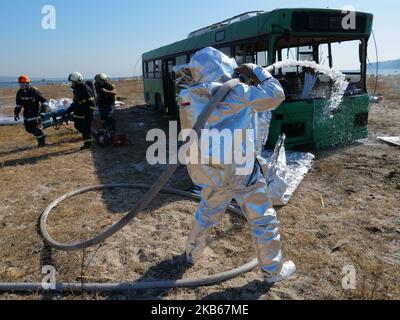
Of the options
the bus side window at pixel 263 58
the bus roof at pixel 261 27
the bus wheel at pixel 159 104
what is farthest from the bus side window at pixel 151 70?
the bus side window at pixel 263 58

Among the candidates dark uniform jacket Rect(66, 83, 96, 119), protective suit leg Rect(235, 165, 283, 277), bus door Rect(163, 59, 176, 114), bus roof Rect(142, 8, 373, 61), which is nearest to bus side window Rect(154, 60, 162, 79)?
bus door Rect(163, 59, 176, 114)

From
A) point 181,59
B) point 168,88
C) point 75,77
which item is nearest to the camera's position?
point 75,77

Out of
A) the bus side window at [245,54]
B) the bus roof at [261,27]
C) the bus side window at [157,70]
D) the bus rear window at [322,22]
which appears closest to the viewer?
the bus roof at [261,27]

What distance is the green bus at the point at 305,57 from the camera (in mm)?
6102

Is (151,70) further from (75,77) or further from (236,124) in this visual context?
(236,124)

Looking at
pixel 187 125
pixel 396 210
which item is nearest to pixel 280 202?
pixel 396 210

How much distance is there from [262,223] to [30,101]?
23.3ft

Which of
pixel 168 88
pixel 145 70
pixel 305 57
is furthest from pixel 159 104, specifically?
pixel 305 57

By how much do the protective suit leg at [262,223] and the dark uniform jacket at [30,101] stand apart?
270 inches

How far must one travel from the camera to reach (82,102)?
8.09m

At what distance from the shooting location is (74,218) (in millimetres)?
4664

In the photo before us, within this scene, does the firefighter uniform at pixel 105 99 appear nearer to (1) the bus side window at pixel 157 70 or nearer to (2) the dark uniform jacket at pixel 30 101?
(2) the dark uniform jacket at pixel 30 101

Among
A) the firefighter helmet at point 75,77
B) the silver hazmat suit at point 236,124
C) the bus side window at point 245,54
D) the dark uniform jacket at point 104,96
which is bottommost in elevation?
the silver hazmat suit at point 236,124

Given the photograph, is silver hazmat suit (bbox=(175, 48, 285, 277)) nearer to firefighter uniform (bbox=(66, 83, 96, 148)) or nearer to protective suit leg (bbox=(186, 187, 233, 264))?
protective suit leg (bbox=(186, 187, 233, 264))
